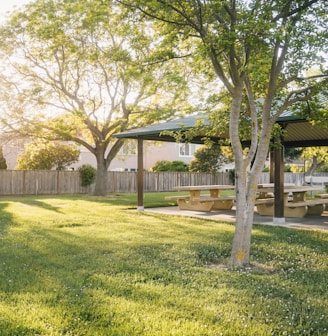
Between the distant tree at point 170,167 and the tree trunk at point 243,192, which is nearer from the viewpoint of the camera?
the tree trunk at point 243,192

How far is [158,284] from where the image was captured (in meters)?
4.90

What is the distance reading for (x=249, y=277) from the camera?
17.5ft

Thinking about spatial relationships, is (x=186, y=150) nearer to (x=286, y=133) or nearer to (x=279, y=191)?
(x=286, y=133)

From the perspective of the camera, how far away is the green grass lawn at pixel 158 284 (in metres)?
3.65

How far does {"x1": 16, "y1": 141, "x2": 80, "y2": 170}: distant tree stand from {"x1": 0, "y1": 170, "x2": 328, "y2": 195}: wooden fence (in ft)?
6.72

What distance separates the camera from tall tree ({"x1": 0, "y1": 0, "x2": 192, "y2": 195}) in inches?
754

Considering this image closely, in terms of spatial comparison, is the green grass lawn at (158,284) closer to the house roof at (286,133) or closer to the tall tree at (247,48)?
the tall tree at (247,48)

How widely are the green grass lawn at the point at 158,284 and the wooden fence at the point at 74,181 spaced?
50.6 ft

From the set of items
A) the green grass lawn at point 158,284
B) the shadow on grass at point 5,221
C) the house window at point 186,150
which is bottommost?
the green grass lawn at point 158,284

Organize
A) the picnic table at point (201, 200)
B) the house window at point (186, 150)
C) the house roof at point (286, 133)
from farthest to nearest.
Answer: the house window at point (186, 150) < the picnic table at point (201, 200) < the house roof at point (286, 133)

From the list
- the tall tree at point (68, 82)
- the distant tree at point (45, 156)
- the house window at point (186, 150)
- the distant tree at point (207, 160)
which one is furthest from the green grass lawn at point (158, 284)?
the house window at point (186, 150)

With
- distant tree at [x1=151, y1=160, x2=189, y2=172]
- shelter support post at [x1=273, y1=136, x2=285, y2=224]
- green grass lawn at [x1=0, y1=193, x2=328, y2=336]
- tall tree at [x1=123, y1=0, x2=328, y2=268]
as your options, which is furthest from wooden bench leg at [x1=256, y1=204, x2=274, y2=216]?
distant tree at [x1=151, y1=160, x2=189, y2=172]

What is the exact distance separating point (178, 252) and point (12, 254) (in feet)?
8.79

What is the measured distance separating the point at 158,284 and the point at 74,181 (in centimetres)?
2156
